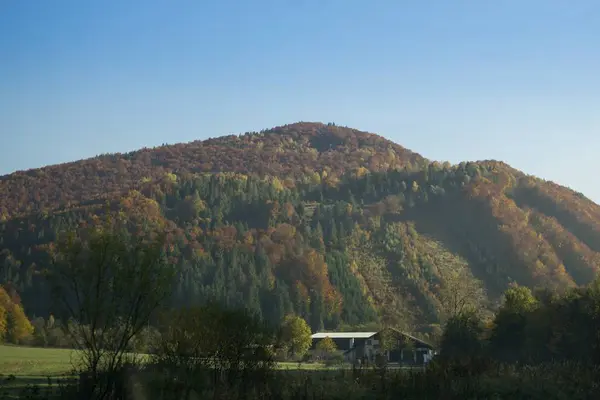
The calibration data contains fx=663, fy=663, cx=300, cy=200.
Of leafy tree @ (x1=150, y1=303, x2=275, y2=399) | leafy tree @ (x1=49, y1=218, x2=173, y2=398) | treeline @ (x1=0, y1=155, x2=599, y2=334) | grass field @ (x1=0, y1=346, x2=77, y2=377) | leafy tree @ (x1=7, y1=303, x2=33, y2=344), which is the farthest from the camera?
treeline @ (x1=0, y1=155, x2=599, y2=334)

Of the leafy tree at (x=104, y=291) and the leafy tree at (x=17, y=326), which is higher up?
the leafy tree at (x=104, y=291)

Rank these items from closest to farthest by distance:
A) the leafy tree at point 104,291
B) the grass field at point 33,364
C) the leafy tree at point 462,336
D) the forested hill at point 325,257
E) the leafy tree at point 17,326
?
the leafy tree at point 104,291, the grass field at point 33,364, the leafy tree at point 462,336, the leafy tree at point 17,326, the forested hill at point 325,257

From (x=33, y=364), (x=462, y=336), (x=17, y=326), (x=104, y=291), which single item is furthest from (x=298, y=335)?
(x=104, y=291)

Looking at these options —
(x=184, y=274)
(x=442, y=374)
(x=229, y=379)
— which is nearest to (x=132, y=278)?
(x=229, y=379)

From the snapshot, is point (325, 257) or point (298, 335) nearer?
point (298, 335)

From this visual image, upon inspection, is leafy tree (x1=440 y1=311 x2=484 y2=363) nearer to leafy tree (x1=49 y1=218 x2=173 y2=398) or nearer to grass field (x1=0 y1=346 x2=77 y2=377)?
grass field (x1=0 y1=346 x2=77 y2=377)

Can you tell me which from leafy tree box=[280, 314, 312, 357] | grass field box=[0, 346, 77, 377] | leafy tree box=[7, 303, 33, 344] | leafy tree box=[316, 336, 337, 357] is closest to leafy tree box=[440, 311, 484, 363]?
grass field box=[0, 346, 77, 377]

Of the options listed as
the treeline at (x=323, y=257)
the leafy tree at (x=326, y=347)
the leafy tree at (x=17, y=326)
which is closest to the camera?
the leafy tree at (x=17, y=326)

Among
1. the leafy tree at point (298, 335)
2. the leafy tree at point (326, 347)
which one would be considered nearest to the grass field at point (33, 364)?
the leafy tree at point (298, 335)

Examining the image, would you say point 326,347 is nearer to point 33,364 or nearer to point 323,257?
point 323,257

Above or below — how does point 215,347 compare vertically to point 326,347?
above

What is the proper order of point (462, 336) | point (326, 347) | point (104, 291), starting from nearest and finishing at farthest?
point (104, 291)
point (462, 336)
point (326, 347)

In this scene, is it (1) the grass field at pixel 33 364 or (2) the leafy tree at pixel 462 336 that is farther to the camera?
(2) the leafy tree at pixel 462 336

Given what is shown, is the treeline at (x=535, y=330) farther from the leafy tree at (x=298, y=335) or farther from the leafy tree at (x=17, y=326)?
the leafy tree at (x=17, y=326)
